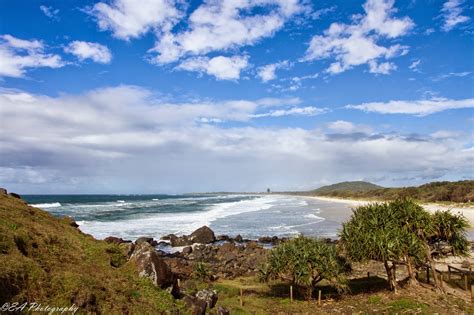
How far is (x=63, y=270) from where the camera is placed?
53.5 feet

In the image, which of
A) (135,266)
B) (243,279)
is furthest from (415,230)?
(135,266)

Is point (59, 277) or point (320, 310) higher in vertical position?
point (59, 277)

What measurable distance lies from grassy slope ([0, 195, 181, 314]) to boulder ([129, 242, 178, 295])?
1.39ft

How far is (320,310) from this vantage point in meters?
22.1

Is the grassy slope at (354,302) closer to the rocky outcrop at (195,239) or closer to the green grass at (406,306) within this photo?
the green grass at (406,306)

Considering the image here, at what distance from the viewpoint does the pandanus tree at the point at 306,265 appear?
23.6m

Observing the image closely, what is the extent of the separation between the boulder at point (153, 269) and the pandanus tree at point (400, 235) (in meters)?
12.0

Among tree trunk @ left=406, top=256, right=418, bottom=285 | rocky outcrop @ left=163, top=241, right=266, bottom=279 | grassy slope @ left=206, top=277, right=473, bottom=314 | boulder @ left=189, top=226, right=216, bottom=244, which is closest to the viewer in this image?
grassy slope @ left=206, top=277, right=473, bottom=314

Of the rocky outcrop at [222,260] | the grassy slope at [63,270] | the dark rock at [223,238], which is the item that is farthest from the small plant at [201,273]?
the dark rock at [223,238]

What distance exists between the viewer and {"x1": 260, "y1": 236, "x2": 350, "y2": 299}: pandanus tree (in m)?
23.6

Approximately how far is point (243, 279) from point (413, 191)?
105 metres

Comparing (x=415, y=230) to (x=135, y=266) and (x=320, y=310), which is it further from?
(x=135, y=266)

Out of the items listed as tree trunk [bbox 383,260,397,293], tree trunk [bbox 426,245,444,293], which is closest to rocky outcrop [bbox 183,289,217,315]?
tree trunk [bbox 383,260,397,293]

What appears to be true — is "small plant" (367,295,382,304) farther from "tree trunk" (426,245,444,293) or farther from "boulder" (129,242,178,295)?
"boulder" (129,242,178,295)
